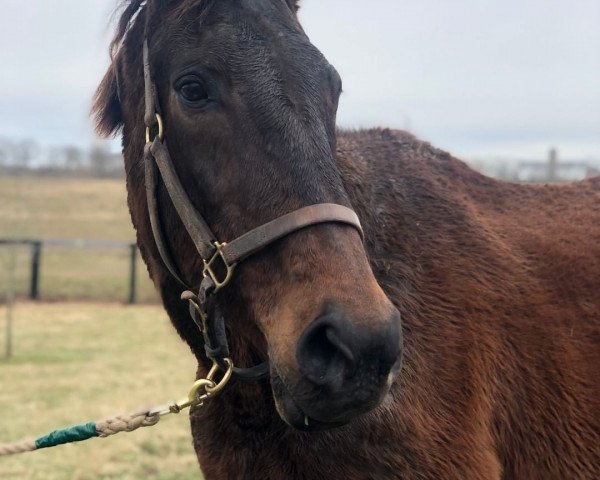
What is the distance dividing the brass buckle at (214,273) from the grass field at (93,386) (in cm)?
485

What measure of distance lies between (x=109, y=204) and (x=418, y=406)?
104ft

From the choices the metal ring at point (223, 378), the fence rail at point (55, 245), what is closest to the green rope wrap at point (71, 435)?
the metal ring at point (223, 378)

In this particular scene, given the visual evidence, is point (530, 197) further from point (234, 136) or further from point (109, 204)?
point (109, 204)

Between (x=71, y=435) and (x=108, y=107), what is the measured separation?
1.43 m

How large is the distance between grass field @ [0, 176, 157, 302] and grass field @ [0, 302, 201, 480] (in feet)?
5.53

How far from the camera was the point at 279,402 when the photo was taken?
6.71ft

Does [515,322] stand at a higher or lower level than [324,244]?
lower

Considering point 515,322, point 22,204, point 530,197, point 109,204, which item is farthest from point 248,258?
point 109,204

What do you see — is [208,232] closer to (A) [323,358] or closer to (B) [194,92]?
(B) [194,92]

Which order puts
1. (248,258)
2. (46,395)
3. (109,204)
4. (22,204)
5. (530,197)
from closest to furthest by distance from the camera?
(248,258) < (530,197) < (46,395) < (22,204) < (109,204)

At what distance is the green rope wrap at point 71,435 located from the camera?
2.71 metres

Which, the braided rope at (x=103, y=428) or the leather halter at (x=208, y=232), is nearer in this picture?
the leather halter at (x=208, y=232)

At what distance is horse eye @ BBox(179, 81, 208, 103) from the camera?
2.25 m

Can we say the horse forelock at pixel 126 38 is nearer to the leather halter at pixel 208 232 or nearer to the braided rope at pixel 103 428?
the leather halter at pixel 208 232
